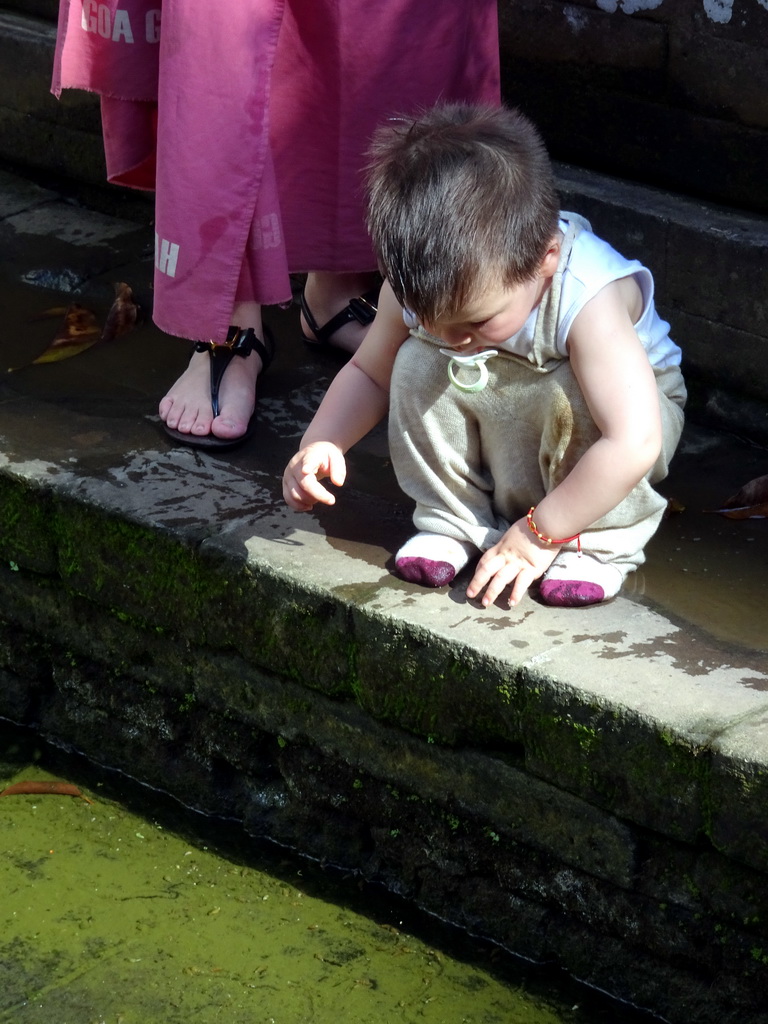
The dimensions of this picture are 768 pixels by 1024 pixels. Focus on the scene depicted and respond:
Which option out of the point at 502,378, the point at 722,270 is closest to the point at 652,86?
the point at 722,270

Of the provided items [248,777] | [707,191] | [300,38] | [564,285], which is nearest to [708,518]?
[564,285]

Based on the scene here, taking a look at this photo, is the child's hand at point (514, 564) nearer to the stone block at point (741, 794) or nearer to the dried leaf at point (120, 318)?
the stone block at point (741, 794)

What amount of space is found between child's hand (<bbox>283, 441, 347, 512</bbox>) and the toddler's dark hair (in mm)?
305

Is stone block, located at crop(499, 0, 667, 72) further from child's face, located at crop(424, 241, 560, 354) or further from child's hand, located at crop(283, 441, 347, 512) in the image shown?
child's hand, located at crop(283, 441, 347, 512)

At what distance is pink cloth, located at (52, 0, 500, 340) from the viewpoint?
2.21m

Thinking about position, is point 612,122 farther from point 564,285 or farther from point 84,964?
point 84,964

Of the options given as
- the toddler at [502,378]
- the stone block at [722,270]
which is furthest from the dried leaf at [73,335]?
the stone block at [722,270]

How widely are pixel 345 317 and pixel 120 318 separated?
497 mm

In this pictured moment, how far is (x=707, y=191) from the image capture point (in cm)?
253

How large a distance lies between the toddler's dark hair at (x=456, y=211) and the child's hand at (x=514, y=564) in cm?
36

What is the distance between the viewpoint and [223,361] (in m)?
2.48

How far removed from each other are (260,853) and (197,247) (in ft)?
3.33

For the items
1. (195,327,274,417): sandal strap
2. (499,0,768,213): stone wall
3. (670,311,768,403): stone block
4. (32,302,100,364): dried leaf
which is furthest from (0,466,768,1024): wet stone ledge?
(499,0,768,213): stone wall

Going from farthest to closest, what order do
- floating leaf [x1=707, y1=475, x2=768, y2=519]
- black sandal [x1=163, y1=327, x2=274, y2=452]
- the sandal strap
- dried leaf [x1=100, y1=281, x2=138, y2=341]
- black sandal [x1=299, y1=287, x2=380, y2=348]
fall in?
1. dried leaf [x1=100, y1=281, x2=138, y2=341]
2. black sandal [x1=299, y1=287, x2=380, y2=348]
3. the sandal strap
4. black sandal [x1=163, y1=327, x2=274, y2=452]
5. floating leaf [x1=707, y1=475, x2=768, y2=519]
